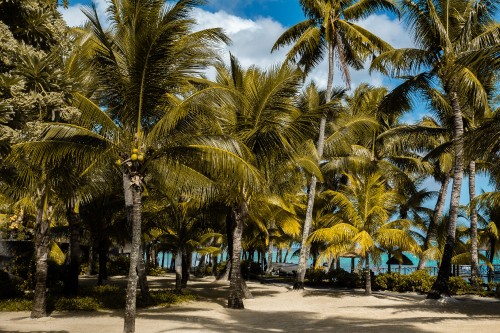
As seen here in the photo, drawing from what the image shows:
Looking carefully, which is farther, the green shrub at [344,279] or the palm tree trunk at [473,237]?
the green shrub at [344,279]

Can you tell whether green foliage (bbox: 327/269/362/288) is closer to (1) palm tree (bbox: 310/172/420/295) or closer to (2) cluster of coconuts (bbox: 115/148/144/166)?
(1) palm tree (bbox: 310/172/420/295)

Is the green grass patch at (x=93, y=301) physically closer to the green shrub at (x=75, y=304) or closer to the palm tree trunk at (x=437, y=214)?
the green shrub at (x=75, y=304)

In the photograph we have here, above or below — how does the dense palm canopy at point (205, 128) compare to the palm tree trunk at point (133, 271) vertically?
Answer: above

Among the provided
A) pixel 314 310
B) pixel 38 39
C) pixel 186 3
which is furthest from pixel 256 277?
pixel 38 39

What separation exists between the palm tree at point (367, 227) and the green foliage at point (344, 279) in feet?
16.7

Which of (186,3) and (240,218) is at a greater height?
(186,3)

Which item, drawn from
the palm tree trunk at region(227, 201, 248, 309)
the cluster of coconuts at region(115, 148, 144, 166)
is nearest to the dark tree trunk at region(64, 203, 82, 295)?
the palm tree trunk at region(227, 201, 248, 309)

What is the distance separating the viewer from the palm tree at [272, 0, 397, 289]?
23625mm

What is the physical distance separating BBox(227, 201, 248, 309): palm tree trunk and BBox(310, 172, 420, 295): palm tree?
13.7 feet

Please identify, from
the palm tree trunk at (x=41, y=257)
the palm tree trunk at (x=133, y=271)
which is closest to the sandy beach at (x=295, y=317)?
the palm tree trunk at (x=41, y=257)

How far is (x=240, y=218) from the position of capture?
17.1 metres

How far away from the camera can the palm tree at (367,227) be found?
64.0ft

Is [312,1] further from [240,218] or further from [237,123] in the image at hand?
[240,218]

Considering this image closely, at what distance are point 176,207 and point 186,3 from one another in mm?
11015
